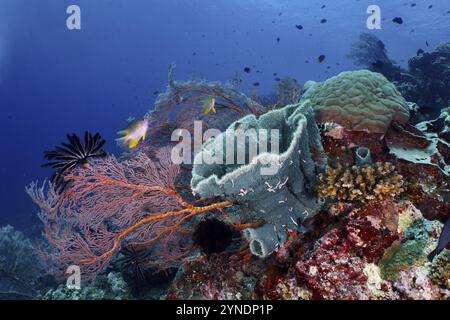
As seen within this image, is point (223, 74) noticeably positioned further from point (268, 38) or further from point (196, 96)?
point (196, 96)

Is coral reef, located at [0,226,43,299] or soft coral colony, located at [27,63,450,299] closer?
soft coral colony, located at [27,63,450,299]

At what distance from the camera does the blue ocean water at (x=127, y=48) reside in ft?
168

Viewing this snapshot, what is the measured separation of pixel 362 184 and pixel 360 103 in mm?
1213

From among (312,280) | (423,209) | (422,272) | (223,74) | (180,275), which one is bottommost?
(223,74)

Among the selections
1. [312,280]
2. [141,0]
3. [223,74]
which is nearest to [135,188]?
[312,280]

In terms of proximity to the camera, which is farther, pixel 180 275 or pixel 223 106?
pixel 223 106

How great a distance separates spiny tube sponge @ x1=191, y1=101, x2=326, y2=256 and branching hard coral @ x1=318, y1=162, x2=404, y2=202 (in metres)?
0.21

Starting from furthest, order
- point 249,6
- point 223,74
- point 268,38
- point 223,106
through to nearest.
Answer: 1. point 223,74
2. point 268,38
3. point 249,6
4. point 223,106

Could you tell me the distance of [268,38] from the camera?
89688 millimetres

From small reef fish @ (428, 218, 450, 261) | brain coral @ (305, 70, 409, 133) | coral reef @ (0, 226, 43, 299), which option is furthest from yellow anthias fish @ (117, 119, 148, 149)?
coral reef @ (0, 226, 43, 299)

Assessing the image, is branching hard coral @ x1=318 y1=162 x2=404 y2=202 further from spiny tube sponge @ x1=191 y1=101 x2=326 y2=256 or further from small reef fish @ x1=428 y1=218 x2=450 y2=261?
small reef fish @ x1=428 y1=218 x2=450 y2=261

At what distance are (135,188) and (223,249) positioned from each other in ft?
4.53

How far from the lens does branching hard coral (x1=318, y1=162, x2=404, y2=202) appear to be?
3.14 metres

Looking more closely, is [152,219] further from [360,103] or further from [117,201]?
[360,103]
